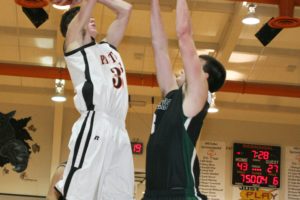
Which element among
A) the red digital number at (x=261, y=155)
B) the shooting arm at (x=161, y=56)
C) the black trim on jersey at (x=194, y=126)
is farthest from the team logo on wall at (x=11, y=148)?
the red digital number at (x=261, y=155)

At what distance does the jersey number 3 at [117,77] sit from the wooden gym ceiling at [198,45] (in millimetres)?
8427

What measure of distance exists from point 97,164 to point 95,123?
30 centimetres

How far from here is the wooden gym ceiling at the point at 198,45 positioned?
43.8 ft

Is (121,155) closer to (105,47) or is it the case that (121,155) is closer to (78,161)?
(78,161)

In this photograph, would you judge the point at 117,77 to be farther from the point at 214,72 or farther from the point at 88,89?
the point at 214,72

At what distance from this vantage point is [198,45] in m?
14.8

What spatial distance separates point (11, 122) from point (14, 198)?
30.4ft

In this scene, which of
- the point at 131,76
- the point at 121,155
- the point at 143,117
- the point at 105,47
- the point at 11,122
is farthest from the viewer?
the point at 143,117

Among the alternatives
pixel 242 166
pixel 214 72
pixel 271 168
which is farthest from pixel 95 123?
pixel 271 168

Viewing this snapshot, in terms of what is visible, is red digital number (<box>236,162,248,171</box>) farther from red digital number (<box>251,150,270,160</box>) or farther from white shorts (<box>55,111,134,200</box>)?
white shorts (<box>55,111,134,200</box>)

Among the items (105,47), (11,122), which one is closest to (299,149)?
(11,122)

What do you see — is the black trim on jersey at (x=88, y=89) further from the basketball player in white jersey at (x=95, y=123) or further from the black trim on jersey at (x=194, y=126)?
the black trim on jersey at (x=194, y=126)

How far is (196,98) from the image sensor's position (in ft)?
13.4

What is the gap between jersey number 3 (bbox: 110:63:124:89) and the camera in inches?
177
